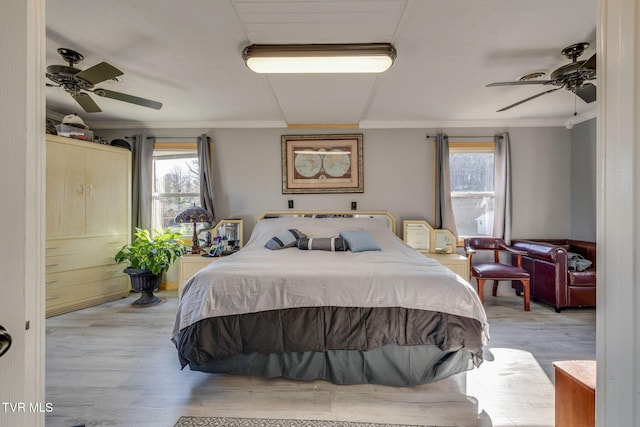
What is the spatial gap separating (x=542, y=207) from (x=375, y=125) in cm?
277

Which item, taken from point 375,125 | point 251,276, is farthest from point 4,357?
point 375,125

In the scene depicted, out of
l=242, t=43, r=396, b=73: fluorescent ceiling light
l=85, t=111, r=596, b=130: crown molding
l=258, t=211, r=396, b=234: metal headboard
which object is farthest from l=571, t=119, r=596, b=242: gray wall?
l=242, t=43, r=396, b=73: fluorescent ceiling light

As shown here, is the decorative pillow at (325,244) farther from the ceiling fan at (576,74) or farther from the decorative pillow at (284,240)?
the ceiling fan at (576,74)

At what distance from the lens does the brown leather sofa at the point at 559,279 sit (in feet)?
10.5

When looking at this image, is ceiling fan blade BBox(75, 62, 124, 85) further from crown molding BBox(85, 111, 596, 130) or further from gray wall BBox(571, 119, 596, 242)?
gray wall BBox(571, 119, 596, 242)

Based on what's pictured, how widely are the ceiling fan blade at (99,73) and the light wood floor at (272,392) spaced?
7.48ft

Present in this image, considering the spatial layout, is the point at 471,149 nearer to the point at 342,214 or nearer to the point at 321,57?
the point at 342,214

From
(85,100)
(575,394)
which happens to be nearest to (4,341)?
(575,394)

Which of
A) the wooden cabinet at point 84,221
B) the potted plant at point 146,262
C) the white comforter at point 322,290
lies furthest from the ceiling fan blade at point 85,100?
the white comforter at point 322,290

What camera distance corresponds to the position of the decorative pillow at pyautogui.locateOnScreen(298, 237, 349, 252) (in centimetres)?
303

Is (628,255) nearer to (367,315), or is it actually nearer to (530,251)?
(367,315)

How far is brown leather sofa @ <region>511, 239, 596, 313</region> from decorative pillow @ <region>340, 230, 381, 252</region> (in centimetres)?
214

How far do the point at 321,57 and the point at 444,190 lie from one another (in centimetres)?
270

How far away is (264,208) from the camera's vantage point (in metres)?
4.15
